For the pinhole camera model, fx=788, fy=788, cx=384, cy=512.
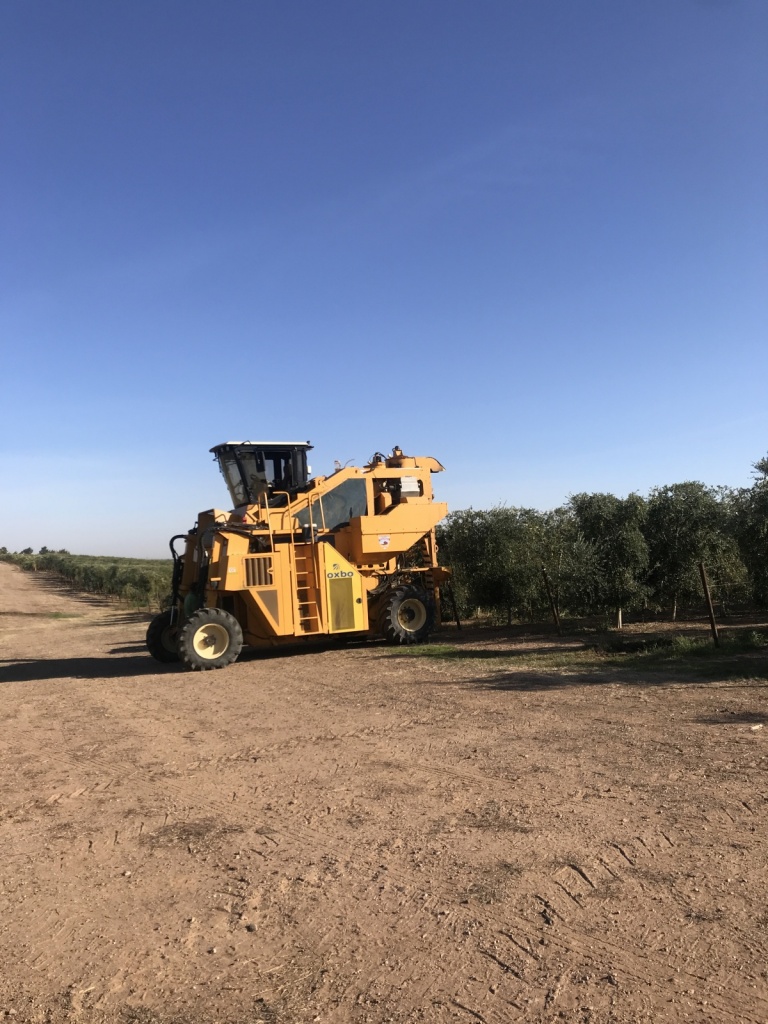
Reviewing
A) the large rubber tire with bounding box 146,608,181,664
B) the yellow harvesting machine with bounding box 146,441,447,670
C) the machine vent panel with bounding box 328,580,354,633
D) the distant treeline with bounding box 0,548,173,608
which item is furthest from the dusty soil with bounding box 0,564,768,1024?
the distant treeline with bounding box 0,548,173,608

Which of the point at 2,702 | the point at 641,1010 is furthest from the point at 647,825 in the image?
the point at 2,702

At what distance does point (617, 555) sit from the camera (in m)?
16.1

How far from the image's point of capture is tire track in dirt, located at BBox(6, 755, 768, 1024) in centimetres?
333

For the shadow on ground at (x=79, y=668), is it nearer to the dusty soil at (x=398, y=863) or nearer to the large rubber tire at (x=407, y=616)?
the large rubber tire at (x=407, y=616)

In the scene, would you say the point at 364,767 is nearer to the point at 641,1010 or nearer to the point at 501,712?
the point at 501,712

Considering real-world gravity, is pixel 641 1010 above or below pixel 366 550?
below

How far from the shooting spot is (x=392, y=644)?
16266mm

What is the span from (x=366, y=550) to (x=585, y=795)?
980 centimetres

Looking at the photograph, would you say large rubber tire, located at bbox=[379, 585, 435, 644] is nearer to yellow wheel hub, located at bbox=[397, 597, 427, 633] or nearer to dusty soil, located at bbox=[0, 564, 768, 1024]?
yellow wheel hub, located at bbox=[397, 597, 427, 633]

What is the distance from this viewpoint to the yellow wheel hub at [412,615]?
52.1 feet

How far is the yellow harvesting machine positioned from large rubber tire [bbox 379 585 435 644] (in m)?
0.02

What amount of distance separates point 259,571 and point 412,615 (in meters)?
3.49

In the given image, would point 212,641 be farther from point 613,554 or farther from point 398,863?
point 398,863

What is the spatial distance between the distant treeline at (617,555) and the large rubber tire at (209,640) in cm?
630
